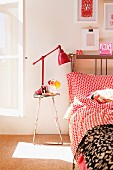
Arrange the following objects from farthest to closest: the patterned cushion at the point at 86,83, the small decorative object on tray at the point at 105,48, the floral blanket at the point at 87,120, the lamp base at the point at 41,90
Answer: the small decorative object on tray at the point at 105,48 < the lamp base at the point at 41,90 < the patterned cushion at the point at 86,83 < the floral blanket at the point at 87,120

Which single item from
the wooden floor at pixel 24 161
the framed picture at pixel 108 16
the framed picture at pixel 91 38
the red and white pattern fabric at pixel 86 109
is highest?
the framed picture at pixel 108 16

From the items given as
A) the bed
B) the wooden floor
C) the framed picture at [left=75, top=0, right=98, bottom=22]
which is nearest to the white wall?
the framed picture at [left=75, top=0, right=98, bottom=22]

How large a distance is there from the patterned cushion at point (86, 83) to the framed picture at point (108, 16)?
82 centimetres

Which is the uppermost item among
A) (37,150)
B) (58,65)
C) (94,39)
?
(94,39)

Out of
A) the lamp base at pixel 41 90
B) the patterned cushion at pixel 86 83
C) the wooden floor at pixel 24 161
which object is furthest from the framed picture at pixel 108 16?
the wooden floor at pixel 24 161

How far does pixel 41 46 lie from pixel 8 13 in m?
0.62

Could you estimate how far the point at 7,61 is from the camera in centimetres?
437

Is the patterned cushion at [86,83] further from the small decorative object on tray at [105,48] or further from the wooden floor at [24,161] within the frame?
the wooden floor at [24,161]

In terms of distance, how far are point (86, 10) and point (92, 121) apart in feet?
6.92

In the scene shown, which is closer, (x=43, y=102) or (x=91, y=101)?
(x=91, y=101)

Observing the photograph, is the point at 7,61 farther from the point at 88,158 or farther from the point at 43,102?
the point at 88,158

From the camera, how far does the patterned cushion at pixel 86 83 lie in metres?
3.80

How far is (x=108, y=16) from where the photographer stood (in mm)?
4328

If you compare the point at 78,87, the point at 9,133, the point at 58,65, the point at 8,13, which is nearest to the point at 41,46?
the point at 58,65
